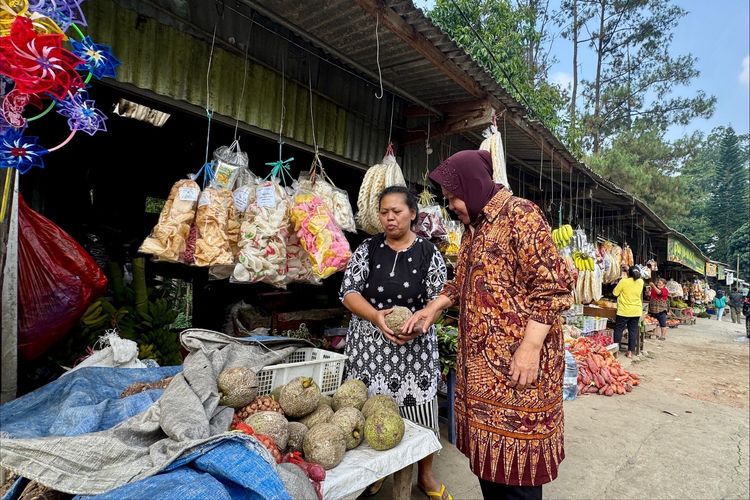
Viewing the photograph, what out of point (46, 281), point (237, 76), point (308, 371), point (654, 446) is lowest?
point (654, 446)

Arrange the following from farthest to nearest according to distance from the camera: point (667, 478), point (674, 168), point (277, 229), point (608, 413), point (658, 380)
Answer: point (674, 168)
point (658, 380)
point (608, 413)
point (667, 478)
point (277, 229)

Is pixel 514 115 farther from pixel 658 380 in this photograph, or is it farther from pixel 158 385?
pixel 658 380

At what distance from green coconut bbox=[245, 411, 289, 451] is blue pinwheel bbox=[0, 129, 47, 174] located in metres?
1.26

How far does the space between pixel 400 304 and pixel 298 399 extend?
0.80m

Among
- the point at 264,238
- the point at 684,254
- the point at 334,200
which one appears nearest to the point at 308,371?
the point at 264,238

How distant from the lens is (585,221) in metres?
10.6

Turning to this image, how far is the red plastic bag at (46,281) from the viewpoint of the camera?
7.12 feet

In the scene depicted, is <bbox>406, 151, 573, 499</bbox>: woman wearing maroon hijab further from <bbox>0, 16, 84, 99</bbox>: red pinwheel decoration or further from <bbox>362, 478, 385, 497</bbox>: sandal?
<bbox>0, 16, 84, 99</bbox>: red pinwheel decoration

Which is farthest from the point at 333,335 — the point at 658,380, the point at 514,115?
the point at 658,380

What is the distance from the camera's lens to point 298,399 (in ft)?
6.23

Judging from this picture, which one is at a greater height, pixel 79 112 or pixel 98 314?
pixel 79 112

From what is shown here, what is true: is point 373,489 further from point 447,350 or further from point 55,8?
point 55,8

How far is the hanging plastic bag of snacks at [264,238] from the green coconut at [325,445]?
3.47 feet

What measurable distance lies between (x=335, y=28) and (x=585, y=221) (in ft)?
32.0
